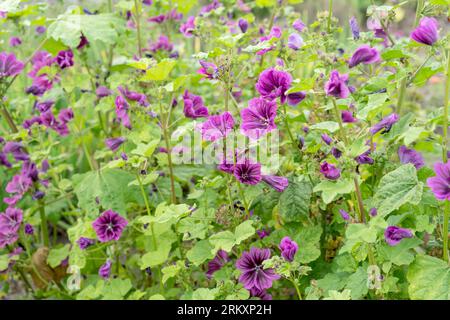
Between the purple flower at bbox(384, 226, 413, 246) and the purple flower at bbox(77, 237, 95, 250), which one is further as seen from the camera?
the purple flower at bbox(77, 237, 95, 250)

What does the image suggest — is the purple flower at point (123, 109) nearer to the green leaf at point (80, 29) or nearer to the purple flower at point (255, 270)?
the green leaf at point (80, 29)

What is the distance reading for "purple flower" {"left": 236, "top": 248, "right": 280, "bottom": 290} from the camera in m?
1.71

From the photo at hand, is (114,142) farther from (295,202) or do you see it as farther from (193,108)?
(295,202)

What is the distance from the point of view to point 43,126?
2.29 meters

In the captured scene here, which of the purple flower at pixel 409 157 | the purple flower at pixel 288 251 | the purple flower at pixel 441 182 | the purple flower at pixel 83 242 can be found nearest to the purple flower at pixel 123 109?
the purple flower at pixel 83 242

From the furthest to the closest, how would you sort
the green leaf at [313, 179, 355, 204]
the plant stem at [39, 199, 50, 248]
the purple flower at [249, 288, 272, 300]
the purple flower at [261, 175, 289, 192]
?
1. the plant stem at [39, 199, 50, 248]
2. the purple flower at [249, 288, 272, 300]
3. the purple flower at [261, 175, 289, 192]
4. the green leaf at [313, 179, 355, 204]

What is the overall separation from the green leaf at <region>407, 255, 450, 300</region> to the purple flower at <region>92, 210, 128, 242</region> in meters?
1.00

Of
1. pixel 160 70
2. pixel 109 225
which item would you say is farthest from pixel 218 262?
pixel 160 70

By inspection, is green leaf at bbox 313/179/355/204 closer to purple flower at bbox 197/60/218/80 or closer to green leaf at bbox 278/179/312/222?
green leaf at bbox 278/179/312/222

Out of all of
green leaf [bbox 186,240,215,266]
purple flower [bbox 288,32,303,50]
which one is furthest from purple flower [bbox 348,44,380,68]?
green leaf [bbox 186,240,215,266]

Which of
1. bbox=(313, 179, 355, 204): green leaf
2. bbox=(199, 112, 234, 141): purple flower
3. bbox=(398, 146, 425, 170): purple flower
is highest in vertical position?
bbox=(199, 112, 234, 141): purple flower

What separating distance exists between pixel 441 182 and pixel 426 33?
35 centimetres

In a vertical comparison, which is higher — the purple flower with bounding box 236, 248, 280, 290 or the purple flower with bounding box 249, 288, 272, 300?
the purple flower with bounding box 236, 248, 280, 290

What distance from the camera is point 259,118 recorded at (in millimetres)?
1588
